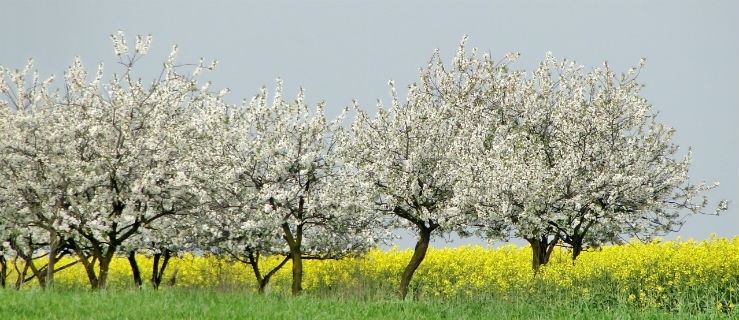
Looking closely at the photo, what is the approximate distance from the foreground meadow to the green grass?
0.11 feet

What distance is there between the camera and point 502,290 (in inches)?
811

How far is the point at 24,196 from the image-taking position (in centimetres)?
2175

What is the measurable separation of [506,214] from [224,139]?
26.3 feet

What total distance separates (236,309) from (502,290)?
8.84 m

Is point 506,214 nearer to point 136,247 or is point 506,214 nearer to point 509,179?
point 509,179

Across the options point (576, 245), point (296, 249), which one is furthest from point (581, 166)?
point (296, 249)

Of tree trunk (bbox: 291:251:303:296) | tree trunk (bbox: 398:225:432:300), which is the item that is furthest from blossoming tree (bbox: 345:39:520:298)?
tree trunk (bbox: 291:251:303:296)

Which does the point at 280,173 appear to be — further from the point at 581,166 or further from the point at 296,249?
the point at 581,166

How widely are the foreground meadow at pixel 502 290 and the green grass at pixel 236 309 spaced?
33mm

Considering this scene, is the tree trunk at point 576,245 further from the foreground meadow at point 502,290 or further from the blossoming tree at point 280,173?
the blossoming tree at point 280,173

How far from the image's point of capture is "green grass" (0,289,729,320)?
13.8 metres

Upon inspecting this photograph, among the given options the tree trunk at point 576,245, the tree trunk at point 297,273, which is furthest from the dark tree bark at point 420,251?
the tree trunk at point 576,245

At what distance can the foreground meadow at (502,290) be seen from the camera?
15344mm

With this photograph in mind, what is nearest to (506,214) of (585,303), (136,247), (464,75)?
(585,303)
